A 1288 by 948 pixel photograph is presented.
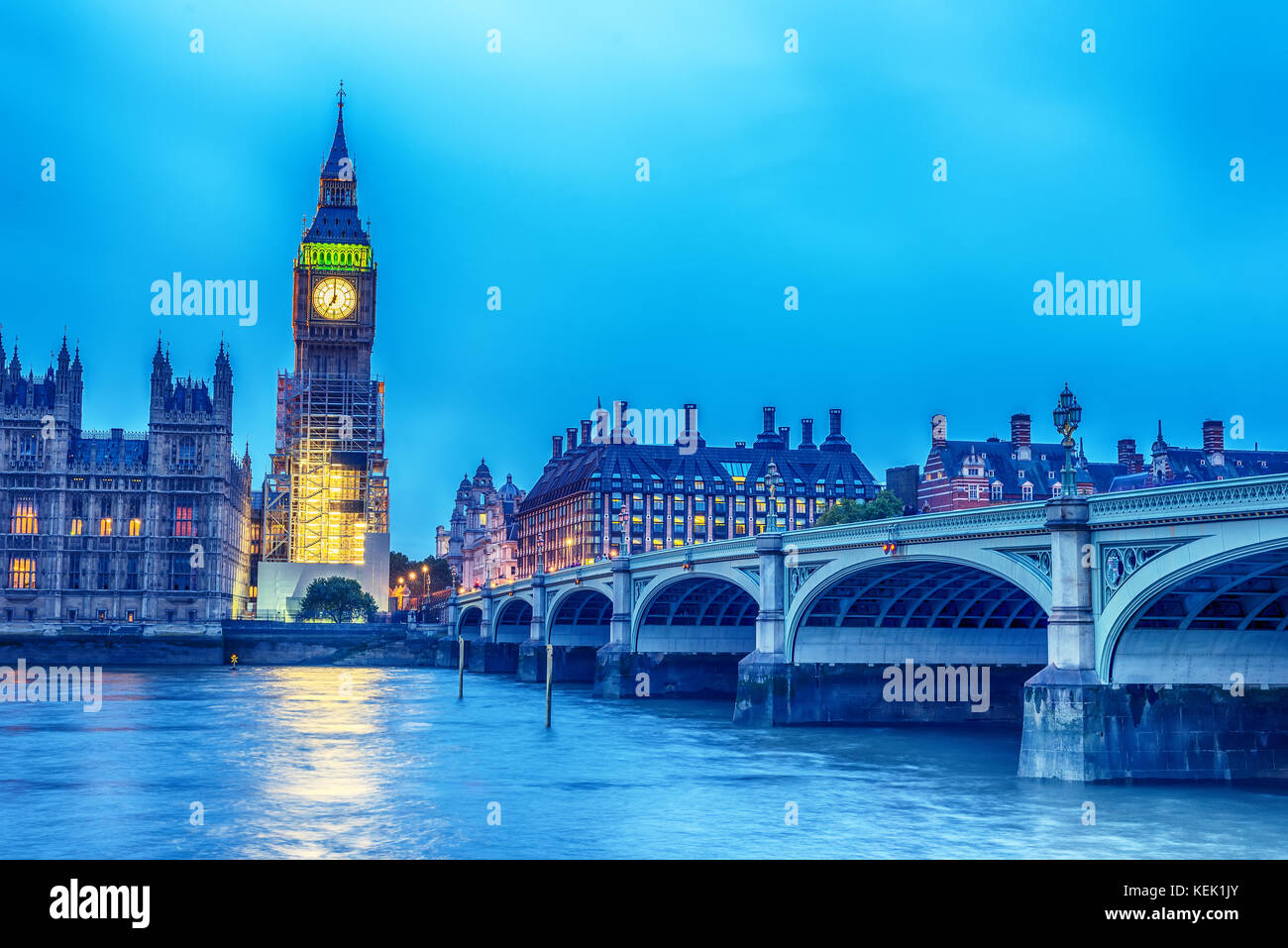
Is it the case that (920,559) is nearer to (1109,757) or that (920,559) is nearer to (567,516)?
(1109,757)

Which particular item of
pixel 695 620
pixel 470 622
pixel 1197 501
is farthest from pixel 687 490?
pixel 1197 501

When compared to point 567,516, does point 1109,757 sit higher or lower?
lower

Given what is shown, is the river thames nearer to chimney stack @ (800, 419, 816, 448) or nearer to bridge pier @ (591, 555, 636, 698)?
bridge pier @ (591, 555, 636, 698)

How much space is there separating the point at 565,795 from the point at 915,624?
2543cm

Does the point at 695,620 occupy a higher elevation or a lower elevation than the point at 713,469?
lower

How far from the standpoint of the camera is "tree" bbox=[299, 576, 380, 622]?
134125mm

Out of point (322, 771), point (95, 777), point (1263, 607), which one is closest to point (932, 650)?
point (1263, 607)

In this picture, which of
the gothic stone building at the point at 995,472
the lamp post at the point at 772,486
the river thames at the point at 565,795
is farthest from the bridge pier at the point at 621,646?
the lamp post at the point at 772,486

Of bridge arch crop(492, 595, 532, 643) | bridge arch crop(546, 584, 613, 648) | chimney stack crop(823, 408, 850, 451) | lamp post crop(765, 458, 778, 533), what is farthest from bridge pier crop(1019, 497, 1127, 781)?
chimney stack crop(823, 408, 850, 451)

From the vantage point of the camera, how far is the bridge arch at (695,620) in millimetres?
72375

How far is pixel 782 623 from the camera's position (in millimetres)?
53875

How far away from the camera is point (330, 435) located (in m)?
149

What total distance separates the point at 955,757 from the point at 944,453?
6311 cm

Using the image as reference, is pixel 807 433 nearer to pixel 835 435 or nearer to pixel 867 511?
pixel 835 435
